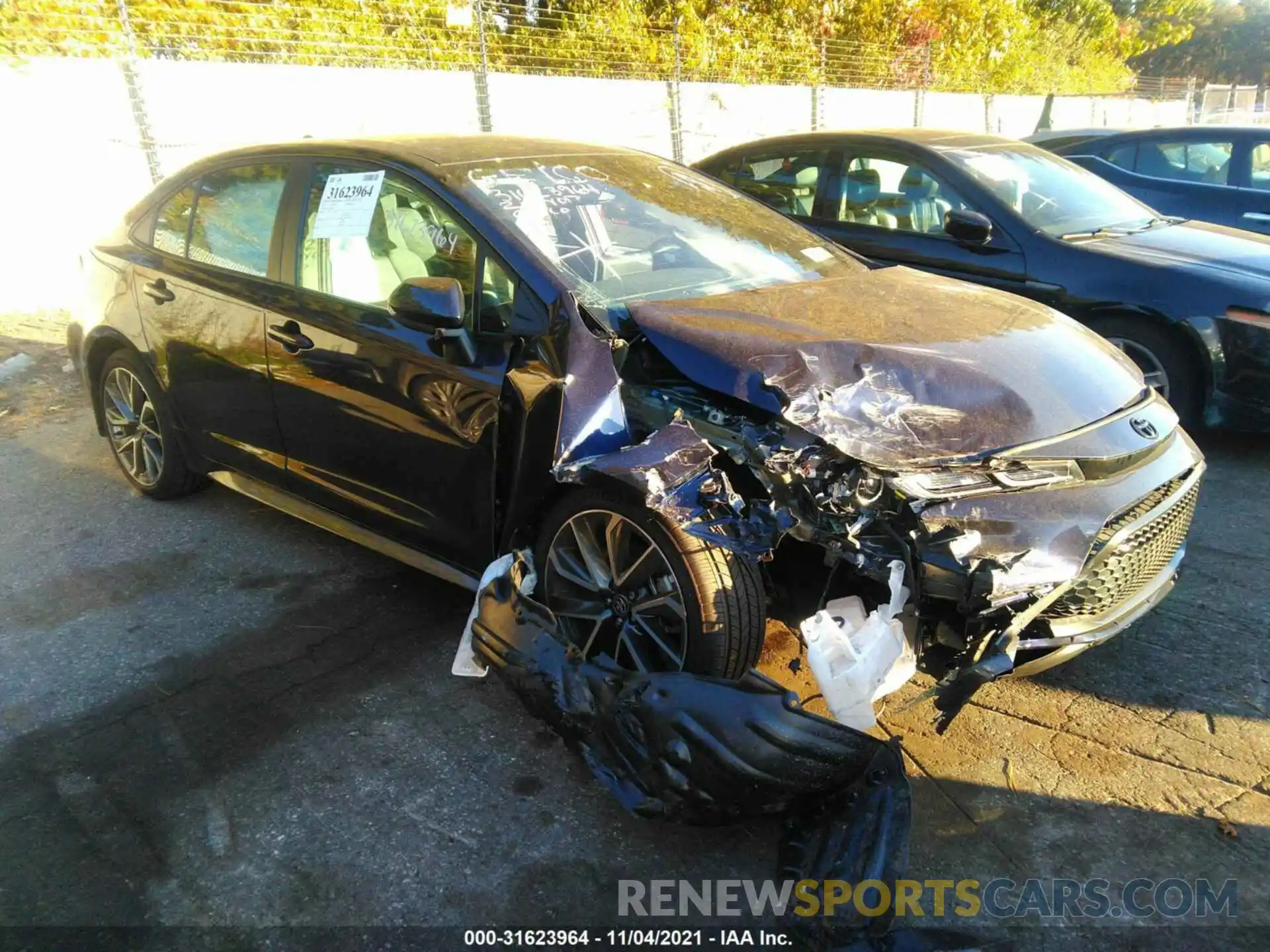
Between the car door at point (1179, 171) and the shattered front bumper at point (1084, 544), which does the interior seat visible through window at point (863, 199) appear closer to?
the shattered front bumper at point (1084, 544)

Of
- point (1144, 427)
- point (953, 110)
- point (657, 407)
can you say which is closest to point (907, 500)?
point (657, 407)

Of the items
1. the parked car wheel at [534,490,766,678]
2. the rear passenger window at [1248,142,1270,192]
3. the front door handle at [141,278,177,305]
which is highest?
the front door handle at [141,278,177,305]

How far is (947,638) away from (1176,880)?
0.79 metres

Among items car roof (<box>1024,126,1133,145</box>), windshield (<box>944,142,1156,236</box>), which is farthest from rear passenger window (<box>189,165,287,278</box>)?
car roof (<box>1024,126,1133,145</box>)

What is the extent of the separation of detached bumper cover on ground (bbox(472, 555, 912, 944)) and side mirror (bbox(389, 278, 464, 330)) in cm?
116

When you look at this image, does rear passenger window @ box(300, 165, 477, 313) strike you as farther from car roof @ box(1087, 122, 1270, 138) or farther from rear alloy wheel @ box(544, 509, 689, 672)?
car roof @ box(1087, 122, 1270, 138)

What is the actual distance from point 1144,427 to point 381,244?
2.66 metres

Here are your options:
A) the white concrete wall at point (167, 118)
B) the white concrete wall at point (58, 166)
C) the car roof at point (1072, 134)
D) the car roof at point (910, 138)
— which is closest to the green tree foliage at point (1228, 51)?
the car roof at point (1072, 134)

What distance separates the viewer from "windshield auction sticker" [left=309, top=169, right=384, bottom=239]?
11.3ft

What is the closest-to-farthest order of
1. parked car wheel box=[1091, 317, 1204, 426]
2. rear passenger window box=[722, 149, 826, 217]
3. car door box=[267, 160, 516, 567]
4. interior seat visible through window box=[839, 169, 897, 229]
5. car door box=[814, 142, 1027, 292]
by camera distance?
car door box=[267, 160, 516, 567]
parked car wheel box=[1091, 317, 1204, 426]
car door box=[814, 142, 1027, 292]
interior seat visible through window box=[839, 169, 897, 229]
rear passenger window box=[722, 149, 826, 217]

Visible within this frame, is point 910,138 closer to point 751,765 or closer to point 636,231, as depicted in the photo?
point 636,231

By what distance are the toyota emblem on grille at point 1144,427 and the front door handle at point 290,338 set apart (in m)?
2.81

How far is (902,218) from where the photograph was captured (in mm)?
5797

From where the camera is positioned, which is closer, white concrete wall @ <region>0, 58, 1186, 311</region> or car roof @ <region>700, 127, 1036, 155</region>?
car roof @ <region>700, 127, 1036, 155</region>
